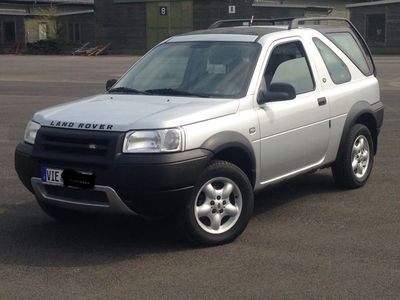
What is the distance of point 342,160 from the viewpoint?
24.6 feet

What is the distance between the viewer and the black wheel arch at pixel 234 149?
5672 mm

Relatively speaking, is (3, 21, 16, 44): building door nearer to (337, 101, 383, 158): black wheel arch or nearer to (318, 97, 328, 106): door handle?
(337, 101, 383, 158): black wheel arch

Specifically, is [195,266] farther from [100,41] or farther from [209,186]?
[100,41]

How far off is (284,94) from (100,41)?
2017 inches

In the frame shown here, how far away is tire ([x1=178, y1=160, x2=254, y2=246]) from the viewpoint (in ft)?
18.4

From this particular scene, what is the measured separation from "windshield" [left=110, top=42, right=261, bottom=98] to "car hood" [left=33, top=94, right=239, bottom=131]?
0.75 feet

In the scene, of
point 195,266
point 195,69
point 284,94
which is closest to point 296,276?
point 195,266

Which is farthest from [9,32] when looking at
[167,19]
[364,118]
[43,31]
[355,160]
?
[355,160]

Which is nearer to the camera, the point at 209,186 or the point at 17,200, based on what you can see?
the point at 209,186

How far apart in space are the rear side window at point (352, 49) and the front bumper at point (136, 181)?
2.84 m

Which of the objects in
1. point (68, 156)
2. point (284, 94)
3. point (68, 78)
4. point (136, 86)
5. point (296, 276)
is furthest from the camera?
point (68, 78)

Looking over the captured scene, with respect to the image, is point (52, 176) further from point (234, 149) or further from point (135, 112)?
point (234, 149)

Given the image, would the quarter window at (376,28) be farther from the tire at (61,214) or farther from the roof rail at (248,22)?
the tire at (61,214)

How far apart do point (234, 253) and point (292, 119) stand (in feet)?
5.08
